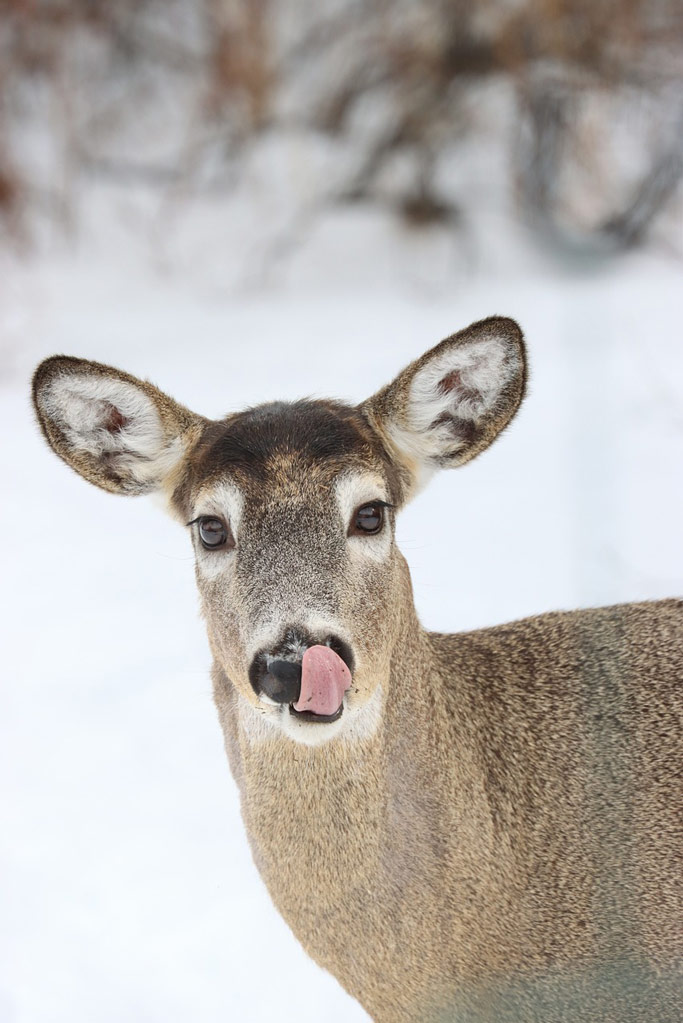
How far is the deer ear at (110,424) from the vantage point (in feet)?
9.84

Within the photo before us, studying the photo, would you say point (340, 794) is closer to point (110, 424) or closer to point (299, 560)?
point (299, 560)

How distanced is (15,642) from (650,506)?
303 cm

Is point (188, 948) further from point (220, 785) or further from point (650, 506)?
point (650, 506)

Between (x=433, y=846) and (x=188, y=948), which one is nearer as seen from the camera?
(x=433, y=846)

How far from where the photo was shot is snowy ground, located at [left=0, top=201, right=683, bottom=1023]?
3.98 m

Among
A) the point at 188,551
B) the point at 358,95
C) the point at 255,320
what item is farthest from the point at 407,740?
the point at 358,95

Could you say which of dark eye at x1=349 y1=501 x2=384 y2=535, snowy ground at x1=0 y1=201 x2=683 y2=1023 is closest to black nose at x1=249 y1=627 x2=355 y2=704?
dark eye at x1=349 y1=501 x2=384 y2=535

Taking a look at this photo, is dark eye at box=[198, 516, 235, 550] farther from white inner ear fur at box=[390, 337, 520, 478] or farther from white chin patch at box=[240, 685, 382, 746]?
white inner ear fur at box=[390, 337, 520, 478]

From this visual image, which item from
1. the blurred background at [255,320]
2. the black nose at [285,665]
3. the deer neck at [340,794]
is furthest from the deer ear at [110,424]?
the blurred background at [255,320]

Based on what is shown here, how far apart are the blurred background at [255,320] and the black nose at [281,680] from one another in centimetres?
175

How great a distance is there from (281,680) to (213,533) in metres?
0.57

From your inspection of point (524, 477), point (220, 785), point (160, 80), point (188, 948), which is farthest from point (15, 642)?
point (160, 80)

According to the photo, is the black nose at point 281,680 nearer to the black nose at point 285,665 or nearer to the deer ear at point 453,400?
the black nose at point 285,665

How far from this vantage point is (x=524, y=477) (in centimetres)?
650
